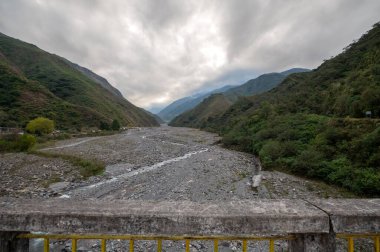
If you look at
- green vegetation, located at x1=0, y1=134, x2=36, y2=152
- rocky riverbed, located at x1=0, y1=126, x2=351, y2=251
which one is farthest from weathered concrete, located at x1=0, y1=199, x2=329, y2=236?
green vegetation, located at x1=0, y1=134, x2=36, y2=152

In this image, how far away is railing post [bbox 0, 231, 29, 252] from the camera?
7.23 ft

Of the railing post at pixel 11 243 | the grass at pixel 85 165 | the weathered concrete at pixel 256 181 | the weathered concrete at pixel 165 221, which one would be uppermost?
the weathered concrete at pixel 165 221

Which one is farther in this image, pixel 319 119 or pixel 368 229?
pixel 319 119

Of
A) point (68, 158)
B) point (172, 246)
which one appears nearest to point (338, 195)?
point (172, 246)

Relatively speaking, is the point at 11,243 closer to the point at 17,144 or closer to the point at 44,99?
the point at 17,144

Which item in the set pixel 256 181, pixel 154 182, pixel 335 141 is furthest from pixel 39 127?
pixel 335 141

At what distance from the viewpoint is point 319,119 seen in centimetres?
2638

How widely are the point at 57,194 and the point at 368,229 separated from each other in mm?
15880

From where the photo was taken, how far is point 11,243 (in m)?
2.25

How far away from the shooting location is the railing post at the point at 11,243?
221cm

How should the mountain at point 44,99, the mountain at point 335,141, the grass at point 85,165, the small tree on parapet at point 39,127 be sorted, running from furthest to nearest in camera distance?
the mountain at point 44,99 < the small tree on parapet at point 39,127 < the grass at point 85,165 < the mountain at point 335,141

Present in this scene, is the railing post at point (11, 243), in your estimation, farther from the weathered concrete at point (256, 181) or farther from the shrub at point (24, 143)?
the shrub at point (24, 143)

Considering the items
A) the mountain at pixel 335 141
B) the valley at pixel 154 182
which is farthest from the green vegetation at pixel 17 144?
the mountain at pixel 335 141

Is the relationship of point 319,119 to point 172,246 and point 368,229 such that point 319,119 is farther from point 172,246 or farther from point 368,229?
point 368,229
